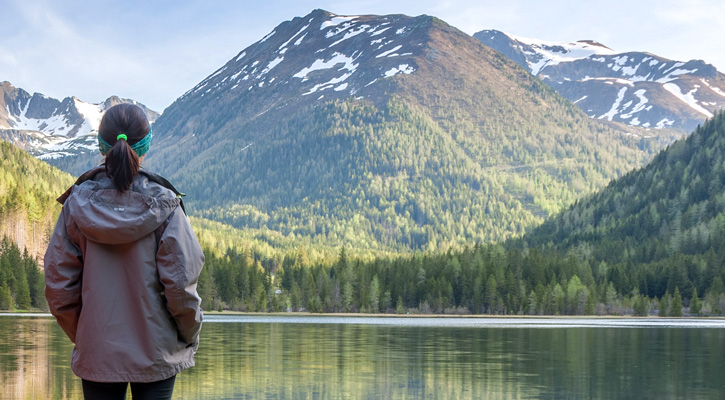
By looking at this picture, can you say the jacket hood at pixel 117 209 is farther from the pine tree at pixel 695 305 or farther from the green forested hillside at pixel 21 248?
the pine tree at pixel 695 305

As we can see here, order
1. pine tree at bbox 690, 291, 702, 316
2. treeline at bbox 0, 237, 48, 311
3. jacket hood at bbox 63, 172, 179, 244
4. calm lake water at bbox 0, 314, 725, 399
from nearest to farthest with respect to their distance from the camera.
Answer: jacket hood at bbox 63, 172, 179, 244 → calm lake water at bbox 0, 314, 725, 399 → treeline at bbox 0, 237, 48, 311 → pine tree at bbox 690, 291, 702, 316

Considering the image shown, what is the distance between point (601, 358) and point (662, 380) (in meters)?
15.9

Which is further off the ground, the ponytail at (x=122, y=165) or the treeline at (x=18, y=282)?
the ponytail at (x=122, y=165)

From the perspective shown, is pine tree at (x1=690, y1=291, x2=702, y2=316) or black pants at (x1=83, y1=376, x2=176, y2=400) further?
pine tree at (x1=690, y1=291, x2=702, y2=316)

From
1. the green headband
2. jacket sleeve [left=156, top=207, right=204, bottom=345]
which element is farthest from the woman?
the green headband

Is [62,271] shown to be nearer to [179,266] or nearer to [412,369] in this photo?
[179,266]

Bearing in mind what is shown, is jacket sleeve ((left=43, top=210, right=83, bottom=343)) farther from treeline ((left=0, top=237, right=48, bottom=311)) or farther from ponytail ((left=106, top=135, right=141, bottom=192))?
treeline ((left=0, top=237, right=48, bottom=311))

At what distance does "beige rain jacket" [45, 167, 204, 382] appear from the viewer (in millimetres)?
9891

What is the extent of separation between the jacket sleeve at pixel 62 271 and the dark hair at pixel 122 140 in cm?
77

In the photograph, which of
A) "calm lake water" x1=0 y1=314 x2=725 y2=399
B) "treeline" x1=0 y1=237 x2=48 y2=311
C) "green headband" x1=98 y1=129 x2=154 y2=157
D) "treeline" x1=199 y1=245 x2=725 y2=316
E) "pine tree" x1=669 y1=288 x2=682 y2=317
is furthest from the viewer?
"treeline" x1=199 y1=245 x2=725 y2=316

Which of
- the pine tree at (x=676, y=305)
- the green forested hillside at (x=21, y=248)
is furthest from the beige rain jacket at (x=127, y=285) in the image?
the pine tree at (x=676, y=305)

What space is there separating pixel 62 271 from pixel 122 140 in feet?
5.21

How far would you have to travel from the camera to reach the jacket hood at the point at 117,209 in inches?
380

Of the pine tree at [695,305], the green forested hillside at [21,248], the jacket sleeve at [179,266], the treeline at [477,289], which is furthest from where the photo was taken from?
the treeline at [477,289]
